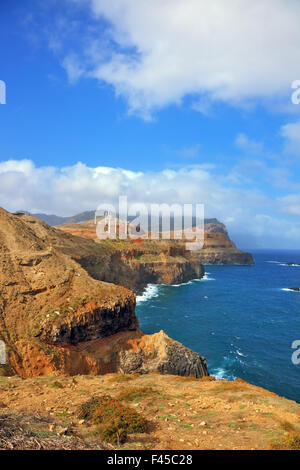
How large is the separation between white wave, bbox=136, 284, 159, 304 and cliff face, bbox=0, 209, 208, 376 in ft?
131

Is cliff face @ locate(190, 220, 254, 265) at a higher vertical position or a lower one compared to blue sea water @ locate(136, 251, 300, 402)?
higher

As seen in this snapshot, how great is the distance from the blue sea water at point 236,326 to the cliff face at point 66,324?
34.2 ft

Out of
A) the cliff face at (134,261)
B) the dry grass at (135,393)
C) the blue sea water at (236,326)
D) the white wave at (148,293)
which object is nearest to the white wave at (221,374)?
the blue sea water at (236,326)

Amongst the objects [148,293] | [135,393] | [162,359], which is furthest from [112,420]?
[148,293]

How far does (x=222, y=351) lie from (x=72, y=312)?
25966 millimetres

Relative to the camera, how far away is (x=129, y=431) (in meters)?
12.1

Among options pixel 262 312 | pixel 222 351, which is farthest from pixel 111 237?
pixel 222 351

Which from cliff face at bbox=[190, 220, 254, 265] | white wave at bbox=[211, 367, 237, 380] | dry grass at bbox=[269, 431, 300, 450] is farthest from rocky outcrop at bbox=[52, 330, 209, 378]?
cliff face at bbox=[190, 220, 254, 265]

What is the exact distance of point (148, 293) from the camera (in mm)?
82062

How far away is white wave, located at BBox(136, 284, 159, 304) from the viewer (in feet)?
242

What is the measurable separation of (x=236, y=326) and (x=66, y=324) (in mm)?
37991

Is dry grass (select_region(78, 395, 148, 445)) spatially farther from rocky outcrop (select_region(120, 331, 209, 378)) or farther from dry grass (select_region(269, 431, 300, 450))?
rocky outcrop (select_region(120, 331, 209, 378))

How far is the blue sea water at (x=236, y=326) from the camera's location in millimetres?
35250

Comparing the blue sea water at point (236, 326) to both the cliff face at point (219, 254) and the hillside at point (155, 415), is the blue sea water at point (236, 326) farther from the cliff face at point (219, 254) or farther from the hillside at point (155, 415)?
the cliff face at point (219, 254)
